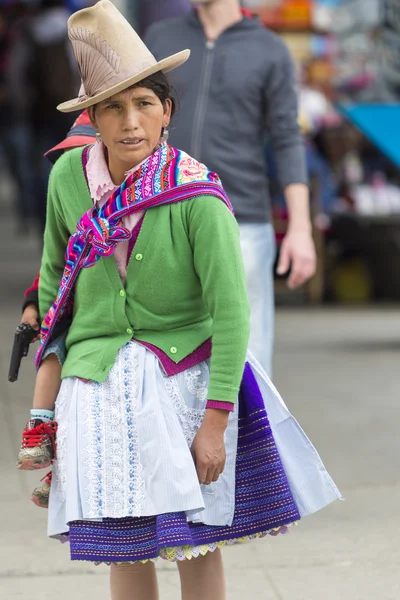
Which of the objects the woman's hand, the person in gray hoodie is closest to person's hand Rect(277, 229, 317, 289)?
the person in gray hoodie

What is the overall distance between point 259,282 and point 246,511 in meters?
1.62

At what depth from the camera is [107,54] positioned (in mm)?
2797

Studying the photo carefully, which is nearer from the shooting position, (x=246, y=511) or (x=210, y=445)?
(x=210, y=445)

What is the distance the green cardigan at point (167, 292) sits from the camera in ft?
9.05

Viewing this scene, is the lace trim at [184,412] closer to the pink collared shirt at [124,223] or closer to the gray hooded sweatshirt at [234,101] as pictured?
the pink collared shirt at [124,223]

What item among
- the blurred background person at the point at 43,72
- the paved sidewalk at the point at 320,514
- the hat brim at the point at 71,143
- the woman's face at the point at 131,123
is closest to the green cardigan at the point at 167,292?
the woman's face at the point at 131,123

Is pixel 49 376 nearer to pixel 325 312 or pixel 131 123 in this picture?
pixel 131 123

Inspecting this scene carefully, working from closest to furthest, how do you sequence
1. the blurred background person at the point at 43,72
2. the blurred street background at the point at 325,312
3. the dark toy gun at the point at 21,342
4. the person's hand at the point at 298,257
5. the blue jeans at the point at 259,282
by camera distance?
the dark toy gun at the point at 21,342
the blurred street background at the point at 325,312
the person's hand at the point at 298,257
the blue jeans at the point at 259,282
the blurred background person at the point at 43,72

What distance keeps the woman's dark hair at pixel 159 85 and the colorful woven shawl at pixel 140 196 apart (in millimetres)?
118

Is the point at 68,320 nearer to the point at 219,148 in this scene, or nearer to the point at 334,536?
the point at 219,148

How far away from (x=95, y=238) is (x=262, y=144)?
1.74m

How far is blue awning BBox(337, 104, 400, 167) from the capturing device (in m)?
8.20

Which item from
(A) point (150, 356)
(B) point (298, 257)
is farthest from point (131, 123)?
(B) point (298, 257)

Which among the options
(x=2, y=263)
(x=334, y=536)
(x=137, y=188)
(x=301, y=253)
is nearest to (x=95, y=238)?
(x=137, y=188)
